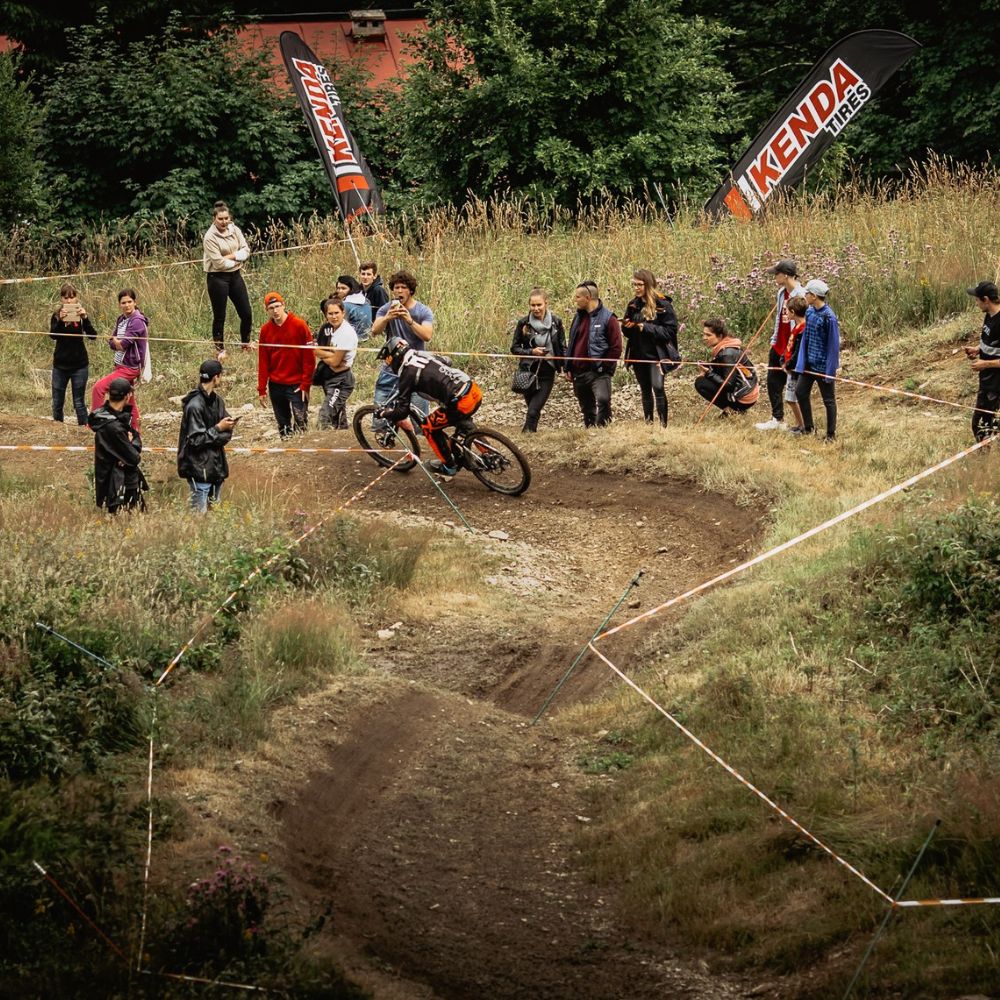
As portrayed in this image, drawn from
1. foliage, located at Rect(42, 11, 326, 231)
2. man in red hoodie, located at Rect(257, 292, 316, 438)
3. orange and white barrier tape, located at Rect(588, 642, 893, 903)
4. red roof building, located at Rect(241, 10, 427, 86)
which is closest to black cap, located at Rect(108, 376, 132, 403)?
man in red hoodie, located at Rect(257, 292, 316, 438)

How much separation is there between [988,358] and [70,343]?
1072cm

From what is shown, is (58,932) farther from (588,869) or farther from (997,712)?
(997,712)

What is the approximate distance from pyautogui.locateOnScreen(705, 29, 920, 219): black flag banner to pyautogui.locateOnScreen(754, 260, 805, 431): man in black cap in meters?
6.30

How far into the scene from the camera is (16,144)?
23.1m

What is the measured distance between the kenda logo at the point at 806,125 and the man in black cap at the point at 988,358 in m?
8.61

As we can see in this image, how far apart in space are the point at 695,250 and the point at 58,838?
48.3 feet

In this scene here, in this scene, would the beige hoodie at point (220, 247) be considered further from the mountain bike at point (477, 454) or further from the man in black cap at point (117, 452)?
the man in black cap at point (117, 452)

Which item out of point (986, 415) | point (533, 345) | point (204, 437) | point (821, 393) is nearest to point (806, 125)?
point (821, 393)

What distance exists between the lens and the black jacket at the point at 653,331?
14.8 meters

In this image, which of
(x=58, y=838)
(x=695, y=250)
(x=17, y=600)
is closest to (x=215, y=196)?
(x=695, y=250)

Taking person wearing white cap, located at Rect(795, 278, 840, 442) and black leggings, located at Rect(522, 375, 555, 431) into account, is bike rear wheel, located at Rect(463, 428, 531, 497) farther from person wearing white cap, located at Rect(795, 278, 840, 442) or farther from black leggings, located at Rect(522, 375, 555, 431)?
person wearing white cap, located at Rect(795, 278, 840, 442)

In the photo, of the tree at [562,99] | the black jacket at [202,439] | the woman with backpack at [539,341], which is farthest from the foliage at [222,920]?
the tree at [562,99]

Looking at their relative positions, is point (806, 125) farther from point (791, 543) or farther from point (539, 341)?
point (791, 543)

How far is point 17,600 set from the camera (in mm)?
9320
